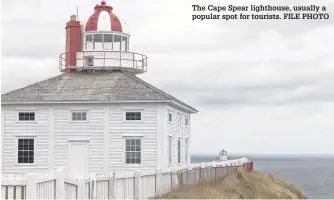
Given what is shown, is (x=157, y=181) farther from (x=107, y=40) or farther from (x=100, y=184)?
(x=107, y=40)

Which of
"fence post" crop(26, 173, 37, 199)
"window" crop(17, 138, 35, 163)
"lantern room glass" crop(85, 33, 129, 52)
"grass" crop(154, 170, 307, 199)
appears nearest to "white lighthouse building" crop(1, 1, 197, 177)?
"window" crop(17, 138, 35, 163)

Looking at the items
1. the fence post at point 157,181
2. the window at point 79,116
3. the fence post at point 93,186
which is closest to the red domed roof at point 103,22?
the window at point 79,116

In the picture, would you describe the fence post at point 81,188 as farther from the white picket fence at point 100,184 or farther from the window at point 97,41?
the window at point 97,41

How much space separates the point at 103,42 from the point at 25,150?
25.2 ft

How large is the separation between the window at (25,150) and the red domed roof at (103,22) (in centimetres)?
753

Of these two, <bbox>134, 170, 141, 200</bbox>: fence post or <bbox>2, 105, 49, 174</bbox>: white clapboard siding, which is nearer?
<bbox>134, 170, 141, 200</bbox>: fence post

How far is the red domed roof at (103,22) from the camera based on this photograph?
120 feet

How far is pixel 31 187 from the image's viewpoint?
37.2 feet

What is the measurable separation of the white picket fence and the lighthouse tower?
1054cm

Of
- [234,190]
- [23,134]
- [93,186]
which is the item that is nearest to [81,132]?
[23,134]

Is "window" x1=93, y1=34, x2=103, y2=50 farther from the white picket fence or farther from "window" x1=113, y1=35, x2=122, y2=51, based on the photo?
the white picket fence

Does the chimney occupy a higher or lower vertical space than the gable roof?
higher

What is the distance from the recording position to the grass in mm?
21667

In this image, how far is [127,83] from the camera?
34.2 m
